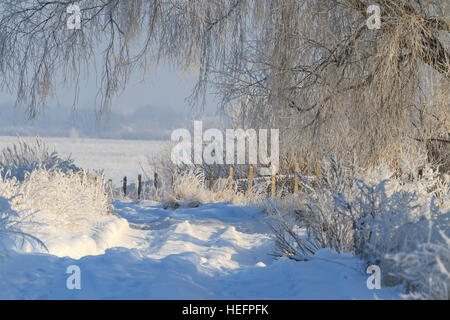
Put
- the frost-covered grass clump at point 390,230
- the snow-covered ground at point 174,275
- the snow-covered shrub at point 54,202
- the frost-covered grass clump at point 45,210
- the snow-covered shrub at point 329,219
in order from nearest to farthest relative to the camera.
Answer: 1. the frost-covered grass clump at point 390,230
2. the snow-covered ground at point 174,275
3. the snow-covered shrub at point 329,219
4. the frost-covered grass clump at point 45,210
5. the snow-covered shrub at point 54,202

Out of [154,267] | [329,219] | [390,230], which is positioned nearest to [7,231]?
[154,267]

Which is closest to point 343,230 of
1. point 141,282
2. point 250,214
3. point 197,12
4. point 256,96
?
point 141,282

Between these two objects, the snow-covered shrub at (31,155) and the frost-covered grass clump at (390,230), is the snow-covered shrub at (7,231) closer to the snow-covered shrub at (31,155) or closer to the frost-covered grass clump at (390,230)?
the frost-covered grass clump at (390,230)

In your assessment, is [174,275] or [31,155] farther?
[31,155]

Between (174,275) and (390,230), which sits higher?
(390,230)

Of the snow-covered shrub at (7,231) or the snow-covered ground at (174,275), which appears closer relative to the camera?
the snow-covered ground at (174,275)


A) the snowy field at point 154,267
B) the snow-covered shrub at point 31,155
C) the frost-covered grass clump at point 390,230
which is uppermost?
the snow-covered shrub at point 31,155

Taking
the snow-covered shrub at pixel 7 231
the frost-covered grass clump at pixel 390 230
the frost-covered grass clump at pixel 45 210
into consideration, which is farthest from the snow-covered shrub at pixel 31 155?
the frost-covered grass clump at pixel 390 230

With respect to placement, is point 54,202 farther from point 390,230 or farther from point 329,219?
point 390,230

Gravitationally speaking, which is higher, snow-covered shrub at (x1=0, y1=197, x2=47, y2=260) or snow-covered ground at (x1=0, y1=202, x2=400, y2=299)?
snow-covered shrub at (x1=0, y1=197, x2=47, y2=260)

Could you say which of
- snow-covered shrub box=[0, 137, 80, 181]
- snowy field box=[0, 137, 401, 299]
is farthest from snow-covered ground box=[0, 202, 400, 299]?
snow-covered shrub box=[0, 137, 80, 181]

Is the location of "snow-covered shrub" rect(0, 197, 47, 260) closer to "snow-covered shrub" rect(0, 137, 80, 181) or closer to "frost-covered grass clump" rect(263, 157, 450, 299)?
"frost-covered grass clump" rect(263, 157, 450, 299)

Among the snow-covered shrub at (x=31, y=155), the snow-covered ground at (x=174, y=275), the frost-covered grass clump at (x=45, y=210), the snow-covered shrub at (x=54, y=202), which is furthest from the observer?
the snow-covered shrub at (x=31, y=155)

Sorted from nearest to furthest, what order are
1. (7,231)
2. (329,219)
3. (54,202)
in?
(329,219), (7,231), (54,202)
